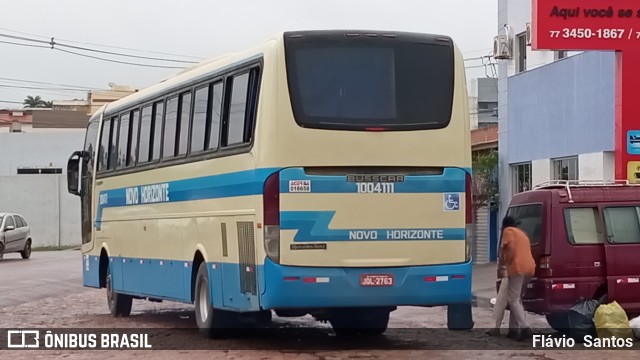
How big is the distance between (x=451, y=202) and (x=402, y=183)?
624 millimetres

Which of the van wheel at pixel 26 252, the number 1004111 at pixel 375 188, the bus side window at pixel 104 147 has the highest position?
the bus side window at pixel 104 147

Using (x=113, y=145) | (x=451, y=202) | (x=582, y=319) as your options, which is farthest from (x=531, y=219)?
(x=113, y=145)

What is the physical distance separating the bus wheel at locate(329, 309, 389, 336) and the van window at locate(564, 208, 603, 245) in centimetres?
262

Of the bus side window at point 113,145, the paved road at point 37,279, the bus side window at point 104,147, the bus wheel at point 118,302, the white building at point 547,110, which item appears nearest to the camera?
the bus side window at point 113,145

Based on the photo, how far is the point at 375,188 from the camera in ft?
40.4

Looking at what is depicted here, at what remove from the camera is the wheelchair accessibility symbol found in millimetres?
12539

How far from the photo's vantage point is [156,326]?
16.6m

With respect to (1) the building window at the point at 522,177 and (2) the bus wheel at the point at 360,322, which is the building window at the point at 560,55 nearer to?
(1) the building window at the point at 522,177

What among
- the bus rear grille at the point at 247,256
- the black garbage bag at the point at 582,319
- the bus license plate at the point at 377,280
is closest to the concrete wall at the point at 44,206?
the bus rear grille at the point at 247,256

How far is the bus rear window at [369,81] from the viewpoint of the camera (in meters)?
12.3

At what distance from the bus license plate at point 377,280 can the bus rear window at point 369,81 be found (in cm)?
165

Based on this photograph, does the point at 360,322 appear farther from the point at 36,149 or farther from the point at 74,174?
the point at 36,149

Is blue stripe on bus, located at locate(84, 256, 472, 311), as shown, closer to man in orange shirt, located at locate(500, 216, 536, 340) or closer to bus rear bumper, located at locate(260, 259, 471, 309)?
bus rear bumper, located at locate(260, 259, 471, 309)

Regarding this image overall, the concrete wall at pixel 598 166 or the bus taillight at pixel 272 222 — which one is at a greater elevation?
the concrete wall at pixel 598 166
